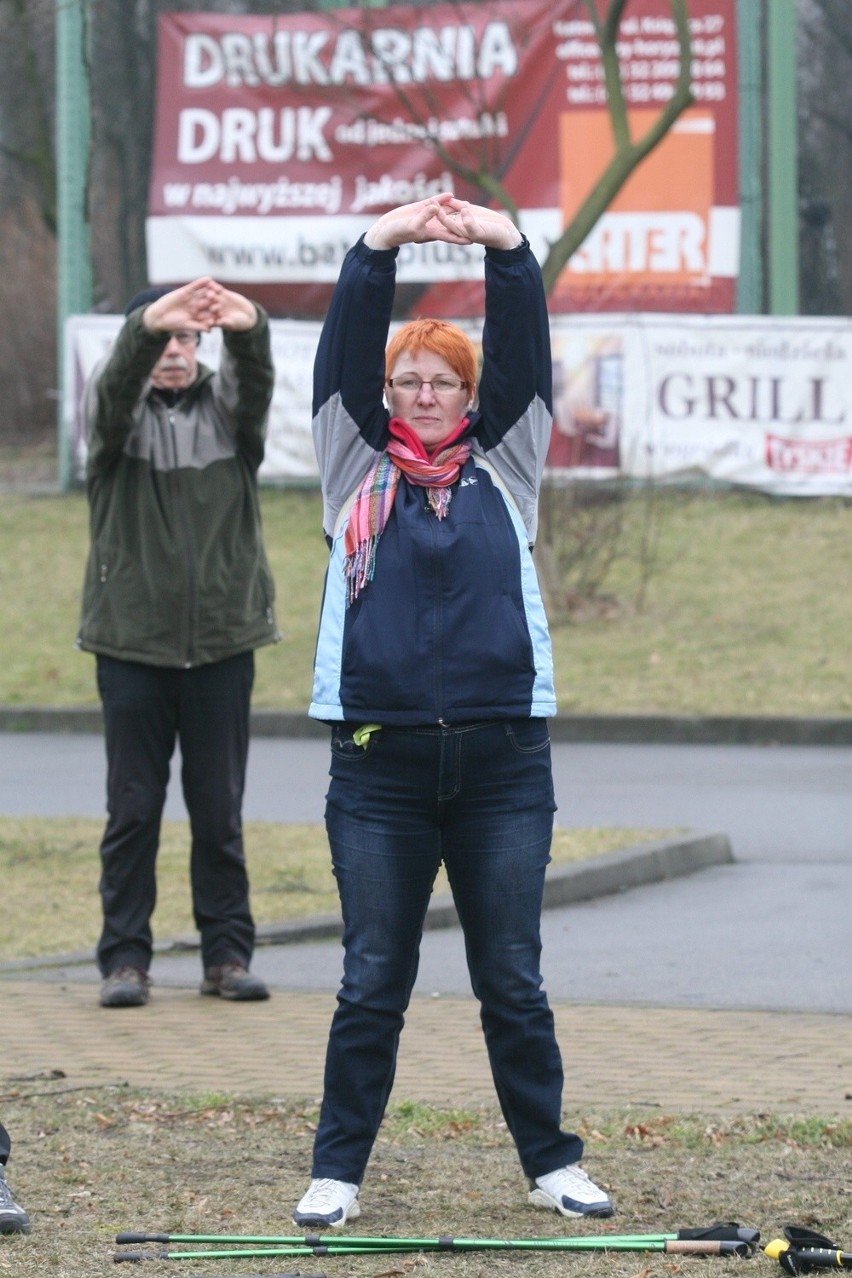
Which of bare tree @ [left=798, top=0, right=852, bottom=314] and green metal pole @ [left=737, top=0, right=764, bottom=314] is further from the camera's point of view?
bare tree @ [left=798, top=0, right=852, bottom=314]

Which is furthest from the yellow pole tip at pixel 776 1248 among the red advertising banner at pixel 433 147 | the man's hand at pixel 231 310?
the red advertising banner at pixel 433 147

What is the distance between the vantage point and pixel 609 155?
1016 inches

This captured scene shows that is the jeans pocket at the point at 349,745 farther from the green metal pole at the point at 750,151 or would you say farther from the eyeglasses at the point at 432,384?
the green metal pole at the point at 750,151

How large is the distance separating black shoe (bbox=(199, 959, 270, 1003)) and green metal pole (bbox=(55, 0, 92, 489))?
19903 millimetres

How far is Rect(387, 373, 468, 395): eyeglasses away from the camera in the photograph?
4.75 m

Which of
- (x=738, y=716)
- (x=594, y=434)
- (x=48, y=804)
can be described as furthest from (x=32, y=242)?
(x=48, y=804)

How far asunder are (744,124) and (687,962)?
62.3 ft

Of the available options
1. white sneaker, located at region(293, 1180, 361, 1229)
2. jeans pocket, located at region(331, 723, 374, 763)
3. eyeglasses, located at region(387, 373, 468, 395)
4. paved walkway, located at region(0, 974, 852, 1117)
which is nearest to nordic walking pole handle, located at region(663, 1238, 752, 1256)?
white sneaker, located at region(293, 1180, 361, 1229)

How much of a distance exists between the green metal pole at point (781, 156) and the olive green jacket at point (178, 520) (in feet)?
63.4

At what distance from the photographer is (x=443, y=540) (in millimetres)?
4590

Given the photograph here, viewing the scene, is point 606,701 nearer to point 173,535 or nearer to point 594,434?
point 594,434

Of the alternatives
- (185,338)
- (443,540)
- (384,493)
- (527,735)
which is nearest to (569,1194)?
(527,735)

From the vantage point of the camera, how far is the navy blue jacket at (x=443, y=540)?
4562 mm

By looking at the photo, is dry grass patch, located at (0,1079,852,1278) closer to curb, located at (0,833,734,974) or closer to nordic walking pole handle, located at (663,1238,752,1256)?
nordic walking pole handle, located at (663,1238,752,1256)
